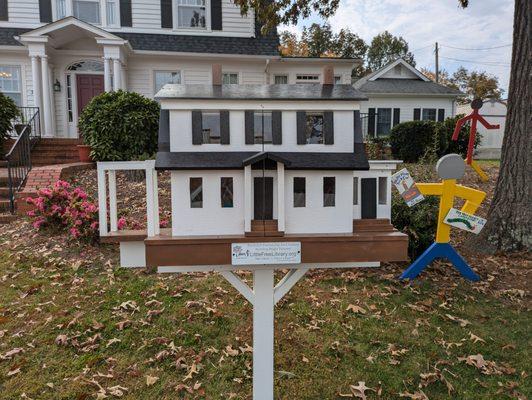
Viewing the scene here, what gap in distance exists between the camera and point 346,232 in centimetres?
211

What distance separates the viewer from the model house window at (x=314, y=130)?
206cm

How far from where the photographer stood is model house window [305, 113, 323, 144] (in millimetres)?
2057

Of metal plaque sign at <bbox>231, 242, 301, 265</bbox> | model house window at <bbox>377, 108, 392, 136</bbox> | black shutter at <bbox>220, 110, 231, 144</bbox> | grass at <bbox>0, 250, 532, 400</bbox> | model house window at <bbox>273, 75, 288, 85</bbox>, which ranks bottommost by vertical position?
grass at <bbox>0, 250, 532, 400</bbox>

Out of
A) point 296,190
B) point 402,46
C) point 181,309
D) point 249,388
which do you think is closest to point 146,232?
point 296,190

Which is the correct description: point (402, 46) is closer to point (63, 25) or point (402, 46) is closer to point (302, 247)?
point (63, 25)

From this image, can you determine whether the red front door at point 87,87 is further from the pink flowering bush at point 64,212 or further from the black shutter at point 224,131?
the black shutter at point 224,131

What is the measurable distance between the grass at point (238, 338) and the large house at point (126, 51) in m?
9.61

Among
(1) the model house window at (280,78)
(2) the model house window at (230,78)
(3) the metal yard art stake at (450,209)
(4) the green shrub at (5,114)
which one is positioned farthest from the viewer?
(1) the model house window at (280,78)

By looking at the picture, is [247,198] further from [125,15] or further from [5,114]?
[125,15]

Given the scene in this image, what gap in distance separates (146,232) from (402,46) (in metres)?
53.2

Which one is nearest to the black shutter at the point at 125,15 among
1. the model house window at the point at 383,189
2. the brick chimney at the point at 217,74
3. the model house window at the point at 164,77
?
the model house window at the point at 164,77

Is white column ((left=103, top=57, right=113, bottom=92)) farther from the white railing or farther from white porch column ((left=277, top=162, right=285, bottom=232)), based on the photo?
white porch column ((left=277, top=162, right=285, bottom=232))

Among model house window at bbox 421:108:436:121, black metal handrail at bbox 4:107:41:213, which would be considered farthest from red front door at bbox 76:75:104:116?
model house window at bbox 421:108:436:121

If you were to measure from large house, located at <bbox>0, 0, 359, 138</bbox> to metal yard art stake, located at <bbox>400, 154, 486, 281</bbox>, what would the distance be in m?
10.6
